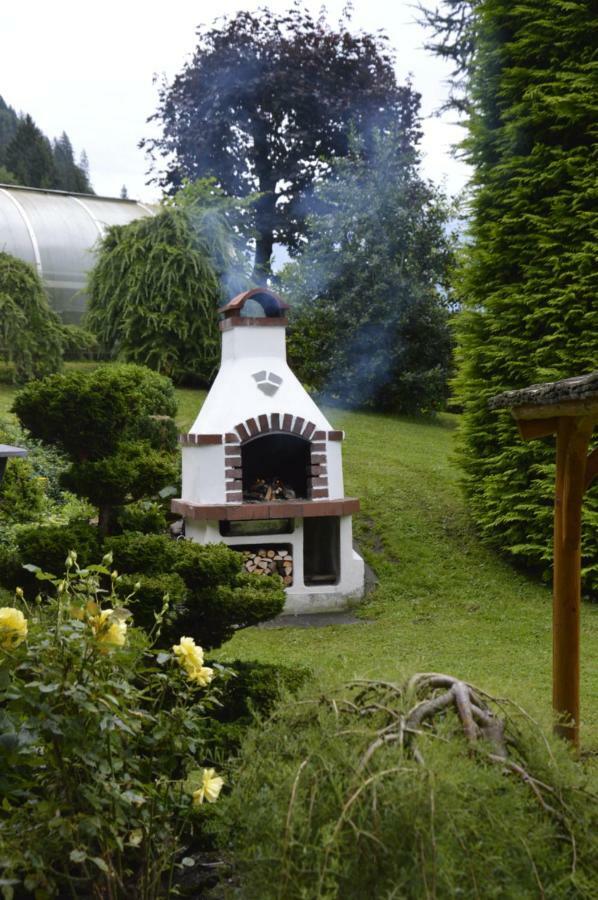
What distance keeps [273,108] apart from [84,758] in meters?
21.7

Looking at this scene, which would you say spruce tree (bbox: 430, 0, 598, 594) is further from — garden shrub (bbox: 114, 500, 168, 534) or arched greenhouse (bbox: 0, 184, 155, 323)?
arched greenhouse (bbox: 0, 184, 155, 323)

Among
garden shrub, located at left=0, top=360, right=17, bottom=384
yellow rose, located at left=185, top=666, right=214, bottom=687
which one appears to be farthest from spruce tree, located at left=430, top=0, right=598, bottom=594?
garden shrub, located at left=0, top=360, right=17, bottom=384

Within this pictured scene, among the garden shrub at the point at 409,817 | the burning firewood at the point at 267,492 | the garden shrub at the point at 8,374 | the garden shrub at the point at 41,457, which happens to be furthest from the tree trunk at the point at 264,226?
the garden shrub at the point at 409,817

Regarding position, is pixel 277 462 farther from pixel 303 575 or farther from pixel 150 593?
pixel 150 593

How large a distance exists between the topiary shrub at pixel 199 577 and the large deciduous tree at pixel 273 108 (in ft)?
59.6

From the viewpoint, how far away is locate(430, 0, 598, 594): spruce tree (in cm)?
815

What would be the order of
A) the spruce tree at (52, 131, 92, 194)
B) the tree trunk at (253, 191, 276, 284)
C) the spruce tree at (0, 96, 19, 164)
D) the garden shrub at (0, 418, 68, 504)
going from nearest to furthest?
the garden shrub at (0, 418, 68, 504) < the tree trunk at (253, 191, 276, 284) < the spruce tree at (52, 131, 92, 194) < the spruce tree at (0, 96, 19, 164)

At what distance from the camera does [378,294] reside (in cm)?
1527

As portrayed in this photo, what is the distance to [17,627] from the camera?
7.66 ft

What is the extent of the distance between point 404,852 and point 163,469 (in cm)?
278

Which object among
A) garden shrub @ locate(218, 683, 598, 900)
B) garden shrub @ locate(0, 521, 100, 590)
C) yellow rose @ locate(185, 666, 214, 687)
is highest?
garden shrub @ locate(0, 521, 100, 590)

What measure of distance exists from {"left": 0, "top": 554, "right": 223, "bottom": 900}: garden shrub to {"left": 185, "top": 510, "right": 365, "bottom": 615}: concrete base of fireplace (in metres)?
5.54

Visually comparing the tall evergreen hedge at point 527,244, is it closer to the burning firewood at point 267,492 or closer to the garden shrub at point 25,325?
the burning firewood at point 267,492

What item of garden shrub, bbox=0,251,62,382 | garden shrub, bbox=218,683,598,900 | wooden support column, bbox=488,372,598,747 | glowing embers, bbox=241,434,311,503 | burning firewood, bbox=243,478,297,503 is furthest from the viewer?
garden shrub, bbox=0,251,62,382
